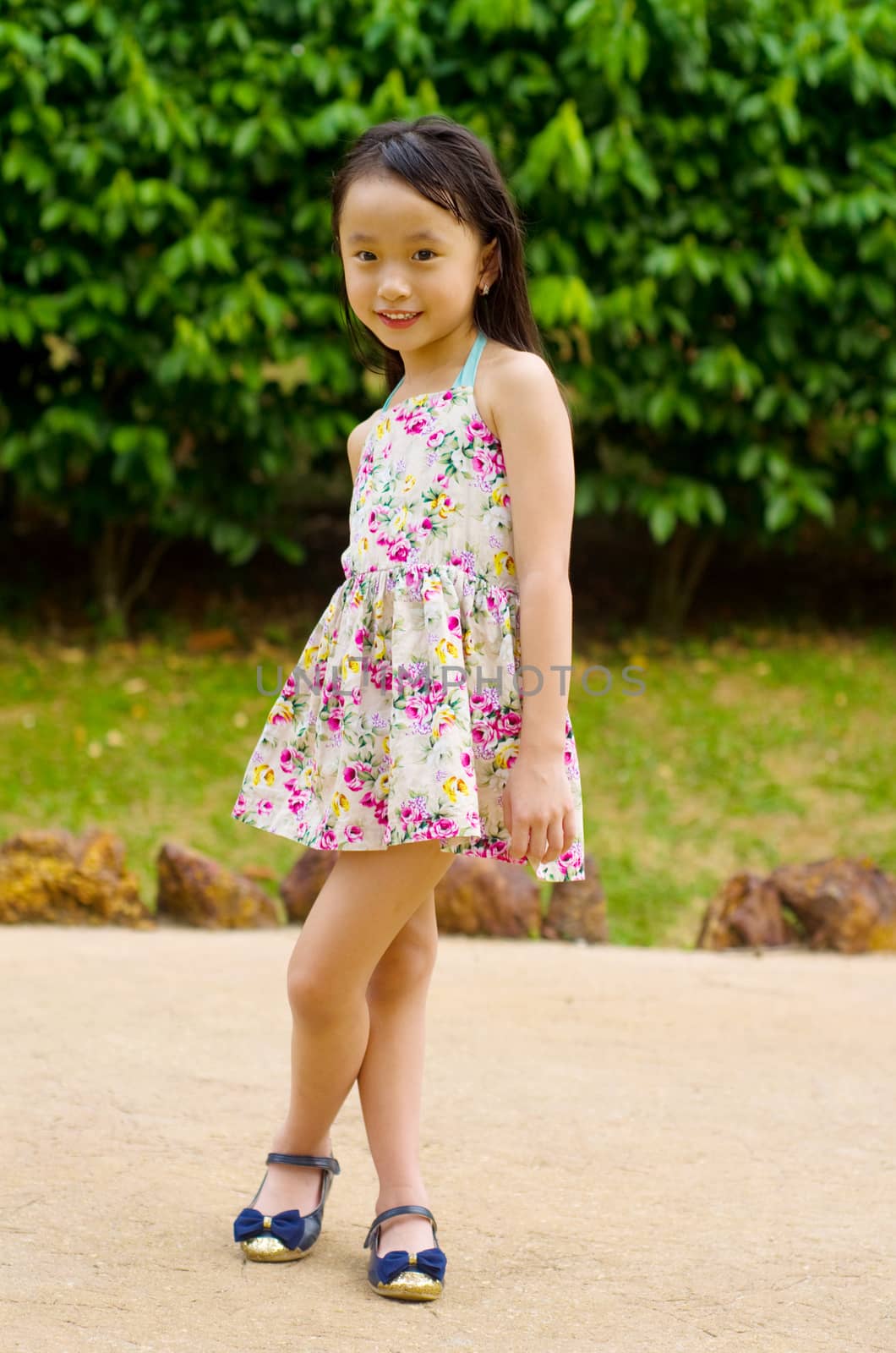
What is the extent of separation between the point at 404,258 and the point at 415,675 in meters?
0.56

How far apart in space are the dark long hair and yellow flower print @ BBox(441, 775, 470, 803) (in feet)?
2.08

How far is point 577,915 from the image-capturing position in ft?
13.8

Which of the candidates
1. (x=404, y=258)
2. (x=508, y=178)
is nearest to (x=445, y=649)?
(x=404, y=258)

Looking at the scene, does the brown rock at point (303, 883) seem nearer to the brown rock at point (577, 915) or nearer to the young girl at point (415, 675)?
the brown rock at point (577, 915)

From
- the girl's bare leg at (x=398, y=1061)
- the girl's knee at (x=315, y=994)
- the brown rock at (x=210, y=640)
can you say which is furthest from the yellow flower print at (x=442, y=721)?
the brown rock at (x=210, y=640)

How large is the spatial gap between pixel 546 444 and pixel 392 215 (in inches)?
14.6

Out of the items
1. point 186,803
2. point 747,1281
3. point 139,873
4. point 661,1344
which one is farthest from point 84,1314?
point 186,803

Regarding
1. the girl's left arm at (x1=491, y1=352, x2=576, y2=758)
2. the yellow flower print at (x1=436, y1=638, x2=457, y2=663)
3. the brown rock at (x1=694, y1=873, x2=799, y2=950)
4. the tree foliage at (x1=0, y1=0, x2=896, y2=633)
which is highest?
the tree foliage at (x1=0, y1=0, x2=896, y2=633)

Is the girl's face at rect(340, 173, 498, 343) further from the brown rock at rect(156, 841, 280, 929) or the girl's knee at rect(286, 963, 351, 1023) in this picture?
the brown rock at rect(156, 841, 280, 929)

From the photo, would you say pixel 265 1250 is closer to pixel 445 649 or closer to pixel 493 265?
pixel 445 649

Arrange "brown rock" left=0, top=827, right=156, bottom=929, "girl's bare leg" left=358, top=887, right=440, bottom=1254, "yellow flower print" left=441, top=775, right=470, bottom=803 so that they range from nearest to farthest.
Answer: "yellow flower print" left=441, top=775, right=470, bottom=803
"girl's bare leg" left=358, top=887, right=440, bottom=1254
"brown rock" left=0, top=827, right=156, bottom=929

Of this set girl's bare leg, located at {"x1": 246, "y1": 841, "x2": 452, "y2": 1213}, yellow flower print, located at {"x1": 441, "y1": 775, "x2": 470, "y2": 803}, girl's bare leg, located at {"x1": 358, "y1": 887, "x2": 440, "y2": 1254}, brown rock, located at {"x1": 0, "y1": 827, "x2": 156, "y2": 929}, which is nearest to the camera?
yellow flower print, located at {"x1": 441, "y1": 775, "x2": 470, "y2": 803}

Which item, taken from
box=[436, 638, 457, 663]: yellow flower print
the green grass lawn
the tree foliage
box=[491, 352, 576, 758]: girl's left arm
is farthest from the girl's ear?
the tree foliage

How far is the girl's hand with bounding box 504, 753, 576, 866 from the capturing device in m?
2.05
